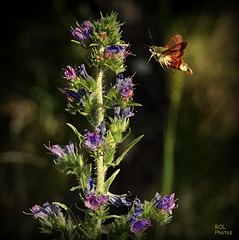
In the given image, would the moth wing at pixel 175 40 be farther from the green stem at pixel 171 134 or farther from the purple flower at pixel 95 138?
the green stem at pixel 171 134

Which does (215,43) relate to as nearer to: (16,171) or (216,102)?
(216,102)

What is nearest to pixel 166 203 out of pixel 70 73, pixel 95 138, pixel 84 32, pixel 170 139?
pixel 95 138

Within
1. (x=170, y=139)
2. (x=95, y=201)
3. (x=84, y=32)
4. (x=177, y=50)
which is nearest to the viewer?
(x=95, y=201)

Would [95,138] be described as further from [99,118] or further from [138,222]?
[138,222]

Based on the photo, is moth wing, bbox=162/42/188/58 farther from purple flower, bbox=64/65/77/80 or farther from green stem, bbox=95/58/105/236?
purple flower, bbox=64/65/77/80

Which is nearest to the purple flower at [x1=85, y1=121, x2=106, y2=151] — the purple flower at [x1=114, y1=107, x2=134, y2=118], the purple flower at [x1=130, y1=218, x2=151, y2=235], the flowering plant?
the flowering plant

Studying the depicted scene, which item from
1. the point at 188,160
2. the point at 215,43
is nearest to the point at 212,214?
the point at 188,160
